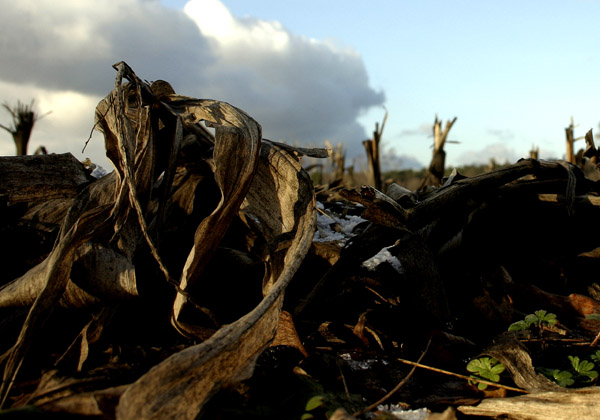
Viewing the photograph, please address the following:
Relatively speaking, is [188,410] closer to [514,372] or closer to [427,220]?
[514,372]

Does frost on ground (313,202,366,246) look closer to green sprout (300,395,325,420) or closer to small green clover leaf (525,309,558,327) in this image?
small green clover leaf (525,309,558,327)

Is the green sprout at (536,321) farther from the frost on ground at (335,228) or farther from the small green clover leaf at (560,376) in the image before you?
the frost on ground at (335,228)

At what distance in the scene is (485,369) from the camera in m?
1.53

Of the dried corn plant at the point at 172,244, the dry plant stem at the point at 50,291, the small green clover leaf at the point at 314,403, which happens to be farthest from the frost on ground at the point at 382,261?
the dry plant stem at the point at 50,291

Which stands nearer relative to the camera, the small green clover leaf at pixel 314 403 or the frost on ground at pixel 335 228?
the small green clover leaf at pixel 314 403

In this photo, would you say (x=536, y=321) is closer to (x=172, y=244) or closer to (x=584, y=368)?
(x=584, y=368)

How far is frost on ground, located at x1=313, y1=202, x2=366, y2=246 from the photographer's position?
233cm

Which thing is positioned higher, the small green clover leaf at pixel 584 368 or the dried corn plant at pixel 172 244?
the dried corn plant at pixel 172 244

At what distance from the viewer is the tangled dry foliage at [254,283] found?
4.32 ft

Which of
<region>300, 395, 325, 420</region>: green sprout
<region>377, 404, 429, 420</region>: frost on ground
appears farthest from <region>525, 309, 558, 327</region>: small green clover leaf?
<region>300, 395, 325, 420</region>: green sprout

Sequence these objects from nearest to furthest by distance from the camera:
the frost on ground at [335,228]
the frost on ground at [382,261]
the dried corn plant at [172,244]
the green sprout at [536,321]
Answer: the dried corn plant at [172,244], the green sprout at [536,321], the frost on ground at [382,261], the frost on ground at [335,228]

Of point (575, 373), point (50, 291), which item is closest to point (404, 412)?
point (575, 373)

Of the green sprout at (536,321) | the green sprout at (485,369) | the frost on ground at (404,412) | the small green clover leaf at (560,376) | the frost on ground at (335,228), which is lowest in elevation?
the frost on ground at (404,412)

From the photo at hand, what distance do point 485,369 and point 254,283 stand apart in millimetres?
814
